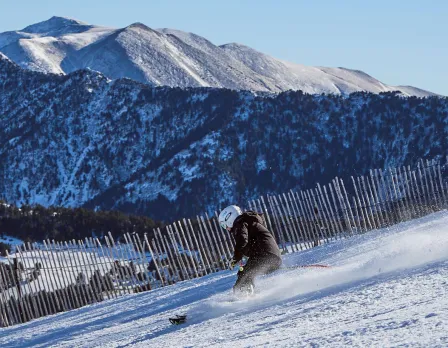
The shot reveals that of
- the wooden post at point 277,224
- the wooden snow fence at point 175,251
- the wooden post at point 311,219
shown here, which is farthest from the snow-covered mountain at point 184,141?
the wooden post at point 277,224

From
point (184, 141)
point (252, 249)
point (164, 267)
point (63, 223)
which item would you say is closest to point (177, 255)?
point (164, 267)

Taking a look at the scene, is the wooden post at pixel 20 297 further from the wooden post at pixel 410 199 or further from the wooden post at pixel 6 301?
the wooden post at pixel 410 199

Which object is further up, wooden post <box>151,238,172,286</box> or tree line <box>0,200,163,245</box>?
tree line <box>0,200,163,245</box>

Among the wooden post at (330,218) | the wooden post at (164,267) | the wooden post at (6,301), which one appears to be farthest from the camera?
the wooden post at (330,218)

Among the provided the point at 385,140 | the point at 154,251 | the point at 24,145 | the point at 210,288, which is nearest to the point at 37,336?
the point at 210,288

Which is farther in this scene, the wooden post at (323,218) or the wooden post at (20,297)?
the wooden post at (323,218)

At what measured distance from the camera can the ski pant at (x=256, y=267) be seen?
33.8 ft

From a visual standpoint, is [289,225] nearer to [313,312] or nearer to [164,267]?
[164,267]

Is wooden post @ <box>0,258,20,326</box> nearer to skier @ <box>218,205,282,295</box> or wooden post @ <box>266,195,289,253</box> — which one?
wooden post @ <box>266,195,289,253</box>

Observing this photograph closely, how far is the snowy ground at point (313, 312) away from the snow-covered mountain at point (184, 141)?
399 feet

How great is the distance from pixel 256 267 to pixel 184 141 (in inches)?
6393

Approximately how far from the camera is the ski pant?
33.8ft

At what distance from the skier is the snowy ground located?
0.92 feet

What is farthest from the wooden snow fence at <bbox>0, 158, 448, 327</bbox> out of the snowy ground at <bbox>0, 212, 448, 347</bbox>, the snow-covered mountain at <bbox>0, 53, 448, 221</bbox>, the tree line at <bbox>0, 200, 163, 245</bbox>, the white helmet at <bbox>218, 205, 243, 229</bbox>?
the snow-covered mountain at <bbox>0, 53, 448, 221</bbox>
